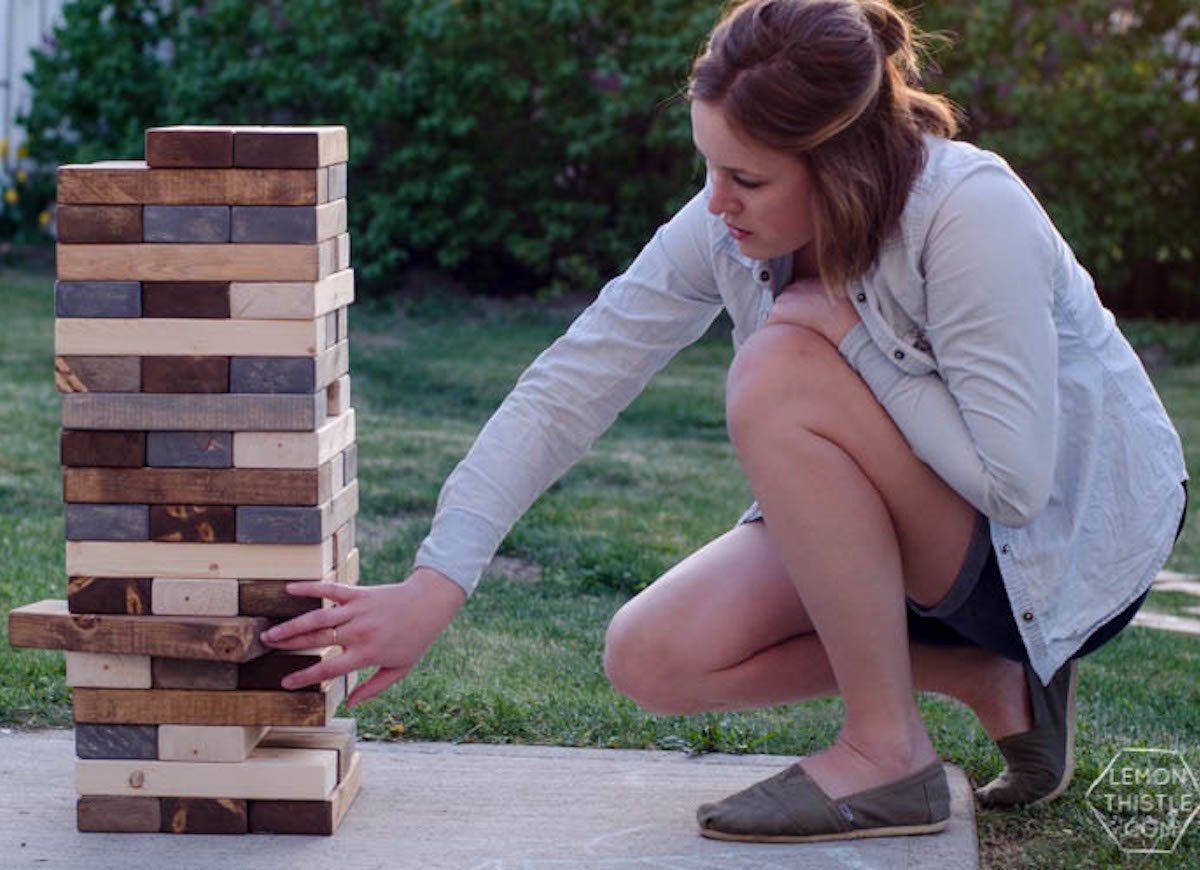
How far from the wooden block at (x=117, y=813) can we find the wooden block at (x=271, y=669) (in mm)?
218

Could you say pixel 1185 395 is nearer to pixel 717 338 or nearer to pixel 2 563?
pixel 717 338

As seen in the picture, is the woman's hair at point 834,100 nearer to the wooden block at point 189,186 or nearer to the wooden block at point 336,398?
the wooden block at point 189,186

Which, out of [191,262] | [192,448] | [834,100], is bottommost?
[192,448]

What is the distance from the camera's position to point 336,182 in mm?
2549

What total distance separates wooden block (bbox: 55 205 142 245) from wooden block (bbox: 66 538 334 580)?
404 millimetres

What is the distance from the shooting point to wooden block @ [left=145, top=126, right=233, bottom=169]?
7.80 ft

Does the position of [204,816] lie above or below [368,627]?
below

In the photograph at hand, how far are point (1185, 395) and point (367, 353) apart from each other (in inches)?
131

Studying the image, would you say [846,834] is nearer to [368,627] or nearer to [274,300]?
[368,627]

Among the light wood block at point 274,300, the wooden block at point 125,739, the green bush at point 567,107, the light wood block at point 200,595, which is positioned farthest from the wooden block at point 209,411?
the green bush at point 567,107

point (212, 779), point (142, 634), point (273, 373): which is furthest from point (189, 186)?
point (212, 779)

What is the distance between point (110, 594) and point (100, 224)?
496 mm

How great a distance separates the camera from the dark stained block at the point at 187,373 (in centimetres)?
241

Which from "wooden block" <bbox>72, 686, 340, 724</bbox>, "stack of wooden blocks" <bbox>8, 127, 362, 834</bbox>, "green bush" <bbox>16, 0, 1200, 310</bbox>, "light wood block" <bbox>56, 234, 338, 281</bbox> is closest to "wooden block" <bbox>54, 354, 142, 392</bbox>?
"stack of wooden blocks" <bbox>8, 127, 362, 834</bbox>
